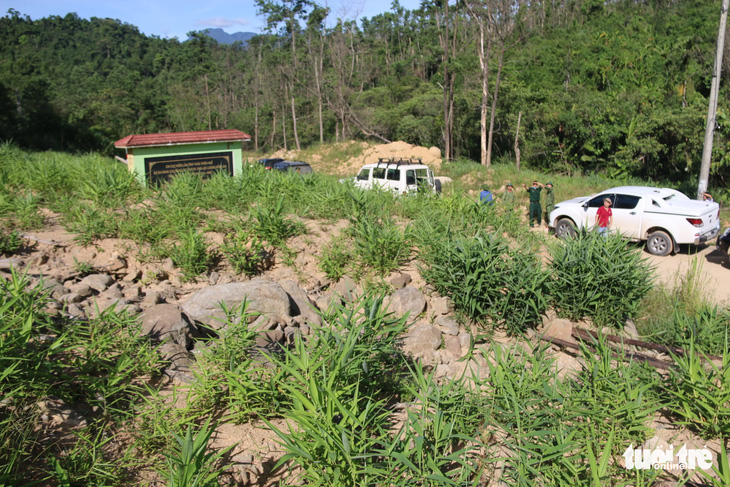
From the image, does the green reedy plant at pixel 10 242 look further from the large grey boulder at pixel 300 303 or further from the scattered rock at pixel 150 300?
the large grey boulder at pixel 300 303

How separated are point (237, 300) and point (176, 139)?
6.24m

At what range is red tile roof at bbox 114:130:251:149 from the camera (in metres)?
10.3

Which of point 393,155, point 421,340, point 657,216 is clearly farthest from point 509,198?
point 393,155

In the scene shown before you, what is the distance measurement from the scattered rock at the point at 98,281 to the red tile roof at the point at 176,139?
454 cm

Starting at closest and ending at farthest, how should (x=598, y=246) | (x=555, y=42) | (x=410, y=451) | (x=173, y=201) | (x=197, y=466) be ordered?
(x=197, y=466), (x=410, y=451), (x=598, y=246), (x=173, y=201), (x=555, y=42)

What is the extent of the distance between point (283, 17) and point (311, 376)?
39.2m

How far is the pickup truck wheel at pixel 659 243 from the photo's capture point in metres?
10.8

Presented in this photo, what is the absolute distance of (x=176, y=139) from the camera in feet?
35.6

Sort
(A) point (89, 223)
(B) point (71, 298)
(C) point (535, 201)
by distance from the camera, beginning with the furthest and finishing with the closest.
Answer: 1. (C) point (535, 201)
2. (A) point (89, 223)
3. (B) point (71, 298)

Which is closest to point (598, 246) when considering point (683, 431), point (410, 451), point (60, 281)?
point (683, 431)

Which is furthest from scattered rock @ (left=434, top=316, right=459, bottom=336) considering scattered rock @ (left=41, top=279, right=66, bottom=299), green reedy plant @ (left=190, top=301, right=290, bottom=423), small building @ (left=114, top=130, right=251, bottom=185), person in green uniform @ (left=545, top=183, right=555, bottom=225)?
person in green uniform @ (left=545, top=183, right=555, bottom=225)

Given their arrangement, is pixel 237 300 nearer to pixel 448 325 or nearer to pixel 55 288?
pixel 55 288

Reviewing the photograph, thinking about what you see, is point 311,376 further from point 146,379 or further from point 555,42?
point 555,42

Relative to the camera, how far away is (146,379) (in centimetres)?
446
